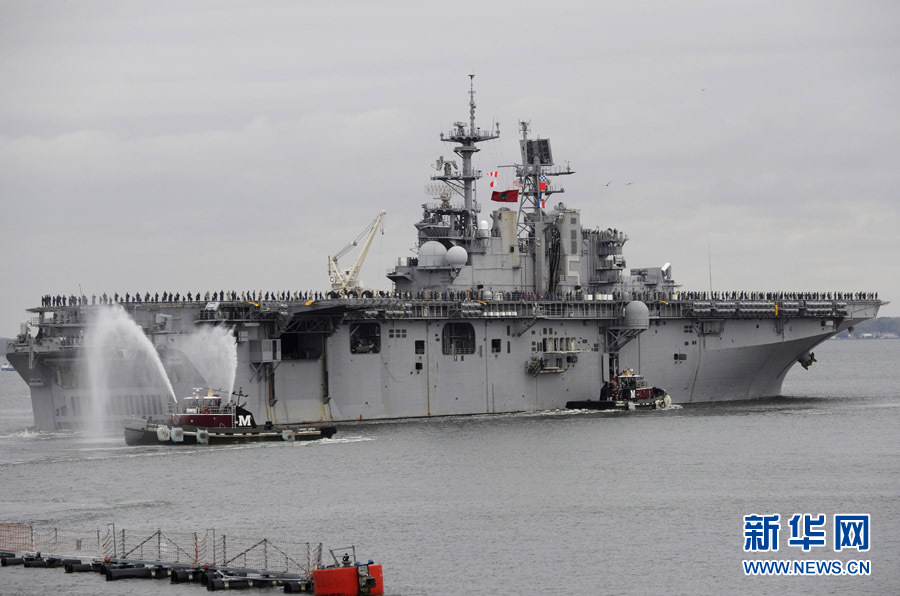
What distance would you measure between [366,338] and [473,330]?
5.07 metres

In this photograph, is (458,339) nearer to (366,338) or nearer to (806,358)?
(366,338)

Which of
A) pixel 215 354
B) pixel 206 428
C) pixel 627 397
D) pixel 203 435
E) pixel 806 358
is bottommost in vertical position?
pixel 203 435

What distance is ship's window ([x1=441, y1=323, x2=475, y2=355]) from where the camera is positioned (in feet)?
178

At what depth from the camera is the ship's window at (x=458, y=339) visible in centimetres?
5425

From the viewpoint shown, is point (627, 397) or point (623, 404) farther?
point (627, 397)

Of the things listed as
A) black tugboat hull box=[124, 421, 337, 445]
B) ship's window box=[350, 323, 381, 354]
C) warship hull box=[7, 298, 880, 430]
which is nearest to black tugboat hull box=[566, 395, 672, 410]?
warship hull box=[7, 298, 880, 430]

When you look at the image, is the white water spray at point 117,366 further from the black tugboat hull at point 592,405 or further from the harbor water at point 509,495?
the black tugboat hull at point 592,405

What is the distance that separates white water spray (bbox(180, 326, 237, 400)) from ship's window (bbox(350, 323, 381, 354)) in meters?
5.27

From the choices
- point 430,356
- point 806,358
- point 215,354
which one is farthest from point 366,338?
point 806,358

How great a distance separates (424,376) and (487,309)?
4045 millimetres

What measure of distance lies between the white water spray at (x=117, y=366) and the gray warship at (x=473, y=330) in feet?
0.53

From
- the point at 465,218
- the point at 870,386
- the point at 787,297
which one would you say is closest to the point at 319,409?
the point at 465,218

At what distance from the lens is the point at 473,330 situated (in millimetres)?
54875

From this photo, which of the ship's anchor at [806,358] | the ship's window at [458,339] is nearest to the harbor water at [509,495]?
the ship's window at [458,339]
